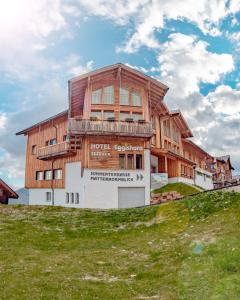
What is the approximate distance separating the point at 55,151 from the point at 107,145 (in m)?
9.01

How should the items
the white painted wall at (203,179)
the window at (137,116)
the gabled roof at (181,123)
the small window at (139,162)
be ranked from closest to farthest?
the small window at (139,162) < the window at (137,116) < the gabled roof at (181,123) < the white painted wall at (203,179)

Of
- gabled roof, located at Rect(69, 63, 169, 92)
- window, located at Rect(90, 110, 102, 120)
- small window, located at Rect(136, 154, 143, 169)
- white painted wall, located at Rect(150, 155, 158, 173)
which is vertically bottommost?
small window, located at Rect(136, 154, 143, 169)

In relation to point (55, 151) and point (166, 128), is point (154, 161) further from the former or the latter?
point (55, 151)

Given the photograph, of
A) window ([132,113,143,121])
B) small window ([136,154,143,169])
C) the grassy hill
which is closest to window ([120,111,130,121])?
window ([132,113,143,121])

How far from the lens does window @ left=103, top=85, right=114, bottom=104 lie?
43.2 metres

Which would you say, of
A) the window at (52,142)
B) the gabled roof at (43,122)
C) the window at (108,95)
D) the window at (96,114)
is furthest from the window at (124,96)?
the window at (52,142)

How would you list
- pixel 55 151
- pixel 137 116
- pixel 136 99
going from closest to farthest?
pixel 137 116 < pixel 136 99 < pixel 55 151

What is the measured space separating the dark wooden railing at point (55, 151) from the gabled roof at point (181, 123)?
18.7 meters

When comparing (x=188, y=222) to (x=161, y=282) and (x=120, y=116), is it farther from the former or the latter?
(x=120, y=116)

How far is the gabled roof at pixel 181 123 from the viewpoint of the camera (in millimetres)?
56259

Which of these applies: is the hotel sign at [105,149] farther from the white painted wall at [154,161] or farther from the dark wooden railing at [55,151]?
the white painted wall at [154,161]

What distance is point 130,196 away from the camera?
40.3m

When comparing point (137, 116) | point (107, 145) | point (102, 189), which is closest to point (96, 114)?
point (107, 145)

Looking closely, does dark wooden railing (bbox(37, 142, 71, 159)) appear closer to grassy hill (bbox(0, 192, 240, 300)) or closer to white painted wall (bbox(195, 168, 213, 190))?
grassy hill (bbox(0, 192, 240, 300))
